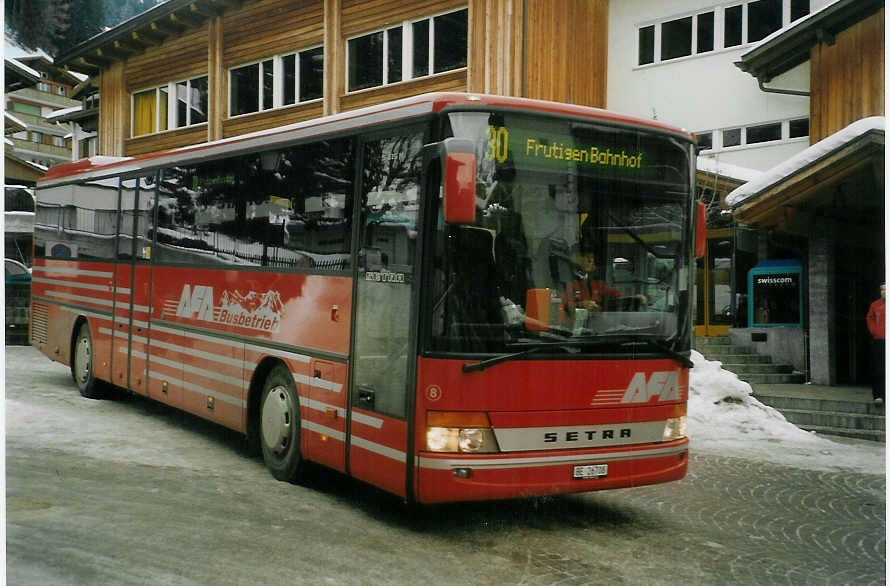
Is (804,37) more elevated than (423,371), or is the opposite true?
Answer: (804,37)

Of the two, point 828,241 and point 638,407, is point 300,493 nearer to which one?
point 638,407

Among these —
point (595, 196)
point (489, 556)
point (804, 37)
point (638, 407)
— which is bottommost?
point (489, 556)

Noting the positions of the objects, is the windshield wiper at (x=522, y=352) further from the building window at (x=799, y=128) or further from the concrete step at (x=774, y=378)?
the building window at (x=799, y=128)

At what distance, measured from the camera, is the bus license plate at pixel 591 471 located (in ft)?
21.6

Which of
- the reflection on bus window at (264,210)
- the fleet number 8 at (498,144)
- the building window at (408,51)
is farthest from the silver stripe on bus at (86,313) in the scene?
the building window at (408,51)

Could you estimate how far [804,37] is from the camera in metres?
18.0

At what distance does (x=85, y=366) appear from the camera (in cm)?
1286

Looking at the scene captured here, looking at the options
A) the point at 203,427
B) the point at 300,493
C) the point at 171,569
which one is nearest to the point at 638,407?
the point at 300,493

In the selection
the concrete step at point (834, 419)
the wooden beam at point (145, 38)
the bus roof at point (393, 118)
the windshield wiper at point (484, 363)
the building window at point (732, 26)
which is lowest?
Answer: the concrete step at point (834, 419)

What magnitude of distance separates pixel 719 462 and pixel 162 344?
6.20 meters

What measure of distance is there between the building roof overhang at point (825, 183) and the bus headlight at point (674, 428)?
25.8ft

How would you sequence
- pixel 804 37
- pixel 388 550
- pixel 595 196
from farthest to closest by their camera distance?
pixel 804 37 → pixel 595 196 → pixel 388 550

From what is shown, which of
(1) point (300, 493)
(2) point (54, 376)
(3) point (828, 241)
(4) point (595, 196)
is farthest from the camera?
(3) point (828, 241)

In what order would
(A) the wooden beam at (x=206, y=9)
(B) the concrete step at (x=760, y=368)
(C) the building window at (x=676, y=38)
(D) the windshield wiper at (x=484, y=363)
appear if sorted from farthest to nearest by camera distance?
(A) the wooden beam at (x=206, y=9) → (C) the building window at (x=676, y=38) → (B) the concrete step at (x=760, y=368) → (D) the windshield wiper at (x=484, y=363)
